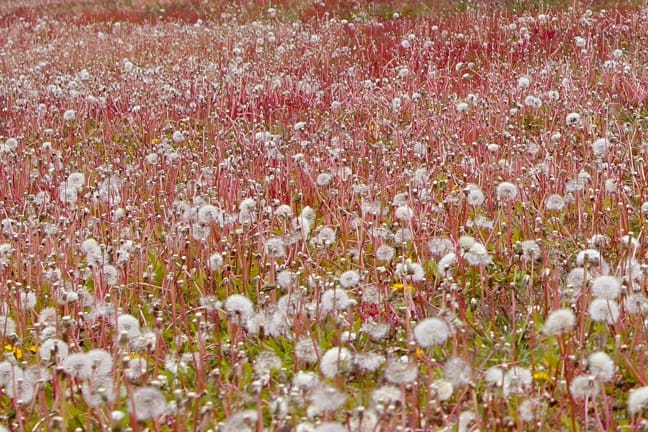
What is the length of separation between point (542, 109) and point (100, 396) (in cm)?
521

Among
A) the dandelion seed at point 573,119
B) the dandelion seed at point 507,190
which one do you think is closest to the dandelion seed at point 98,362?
the dandelion seed at point 507,190

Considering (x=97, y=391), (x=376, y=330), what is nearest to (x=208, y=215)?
(x=376, y=330)

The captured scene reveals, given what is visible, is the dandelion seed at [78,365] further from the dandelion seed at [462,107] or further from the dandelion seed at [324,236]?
the dandelion seed at [462,107]

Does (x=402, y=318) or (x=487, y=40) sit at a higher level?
(x=487, y=40)

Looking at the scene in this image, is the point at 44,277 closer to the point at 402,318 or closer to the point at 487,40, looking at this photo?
the point at 402,318

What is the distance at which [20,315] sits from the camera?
10.5 feet

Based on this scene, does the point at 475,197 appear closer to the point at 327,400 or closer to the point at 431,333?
the point at 431,333

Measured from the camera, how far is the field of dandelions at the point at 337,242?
7.78 feet

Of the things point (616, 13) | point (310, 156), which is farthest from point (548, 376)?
point (616, 13)

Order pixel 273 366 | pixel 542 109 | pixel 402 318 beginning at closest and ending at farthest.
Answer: pixel 273 366, pixel 402 318, pixel 542 109

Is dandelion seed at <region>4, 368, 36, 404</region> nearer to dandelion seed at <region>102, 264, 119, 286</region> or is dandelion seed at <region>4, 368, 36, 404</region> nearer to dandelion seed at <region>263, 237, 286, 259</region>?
dandelion seed at <region>102, 264, 119, 286</region>

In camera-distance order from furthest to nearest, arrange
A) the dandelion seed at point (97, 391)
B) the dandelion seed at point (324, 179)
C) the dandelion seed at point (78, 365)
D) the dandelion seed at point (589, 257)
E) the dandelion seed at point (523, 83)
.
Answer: the dandelion seed at point (523, 83)
the dandelion seed at point (324, 179)
the dandelion seed at point (589, 257)
the dandelion seed at point (78, 365)
the dandelion seed at point (97, 391)

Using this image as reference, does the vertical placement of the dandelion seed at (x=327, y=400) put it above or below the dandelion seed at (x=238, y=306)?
below

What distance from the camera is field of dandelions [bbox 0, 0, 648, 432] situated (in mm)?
2371
